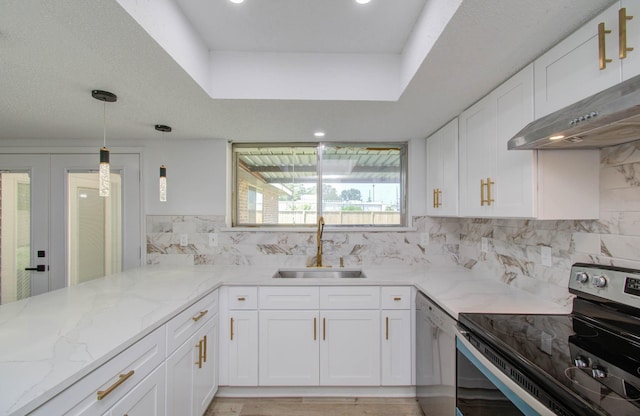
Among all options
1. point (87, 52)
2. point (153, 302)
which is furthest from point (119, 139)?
point (153, 302)

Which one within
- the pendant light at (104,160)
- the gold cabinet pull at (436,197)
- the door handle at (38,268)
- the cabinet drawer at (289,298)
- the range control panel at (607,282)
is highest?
the pendant light at (104,160)

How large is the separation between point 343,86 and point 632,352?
176 centimetres

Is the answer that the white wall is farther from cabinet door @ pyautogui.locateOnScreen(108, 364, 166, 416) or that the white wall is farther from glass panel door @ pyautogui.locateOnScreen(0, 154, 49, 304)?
cabinet door @ pyautogui.locateOnScreen(108, 364, 166, 416)

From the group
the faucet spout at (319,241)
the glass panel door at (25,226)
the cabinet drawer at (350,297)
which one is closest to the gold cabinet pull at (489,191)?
the cabinet drawer at (350,297)

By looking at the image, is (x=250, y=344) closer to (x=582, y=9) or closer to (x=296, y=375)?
(x=296, y=375)

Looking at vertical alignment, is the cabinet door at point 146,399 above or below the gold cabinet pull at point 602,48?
below

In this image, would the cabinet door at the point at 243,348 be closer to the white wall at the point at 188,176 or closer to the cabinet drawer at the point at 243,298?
the cabinet drawer at the point at 243,298

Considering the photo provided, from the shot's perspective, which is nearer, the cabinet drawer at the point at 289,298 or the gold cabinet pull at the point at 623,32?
the gold cabinet pull at the point at 623,32

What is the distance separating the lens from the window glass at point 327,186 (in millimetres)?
2752

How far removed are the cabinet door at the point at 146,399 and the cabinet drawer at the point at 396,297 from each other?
1.46 metres

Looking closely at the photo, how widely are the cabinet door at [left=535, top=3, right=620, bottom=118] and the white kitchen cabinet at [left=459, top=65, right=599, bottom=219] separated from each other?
0.24 feet

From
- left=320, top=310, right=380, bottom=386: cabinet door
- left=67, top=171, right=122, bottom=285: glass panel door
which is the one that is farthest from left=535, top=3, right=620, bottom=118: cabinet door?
left=67, top=171, right=122, bottom=285: glass panel door

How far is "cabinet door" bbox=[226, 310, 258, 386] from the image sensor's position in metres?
1.99

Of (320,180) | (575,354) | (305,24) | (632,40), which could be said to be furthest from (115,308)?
(632,40)
